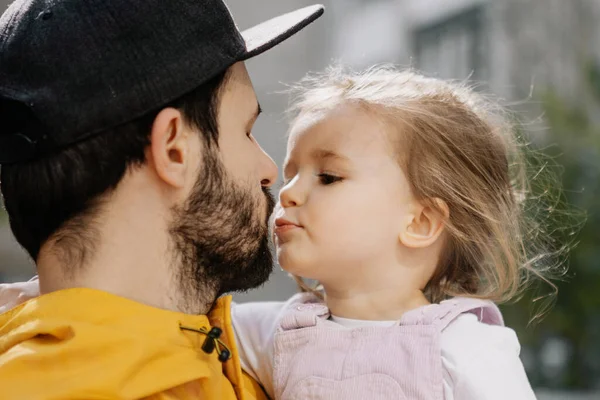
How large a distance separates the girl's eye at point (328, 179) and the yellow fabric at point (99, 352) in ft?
1.14

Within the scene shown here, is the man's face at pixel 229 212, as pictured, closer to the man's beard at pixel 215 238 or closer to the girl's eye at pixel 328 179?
the man's beard at pixel 215 238

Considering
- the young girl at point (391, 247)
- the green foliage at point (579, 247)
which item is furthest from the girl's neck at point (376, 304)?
the green foliage at point (579, 247)

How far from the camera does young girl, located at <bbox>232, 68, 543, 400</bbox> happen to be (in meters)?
1.36

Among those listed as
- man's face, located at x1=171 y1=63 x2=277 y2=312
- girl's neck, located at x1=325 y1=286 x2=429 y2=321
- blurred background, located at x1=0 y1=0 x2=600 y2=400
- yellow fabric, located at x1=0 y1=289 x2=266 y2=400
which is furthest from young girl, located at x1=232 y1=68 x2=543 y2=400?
blurred background, located at x1=0 y1=0 x2=600 y2=400

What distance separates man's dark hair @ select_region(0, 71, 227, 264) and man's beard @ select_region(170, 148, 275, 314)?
4.0 inches

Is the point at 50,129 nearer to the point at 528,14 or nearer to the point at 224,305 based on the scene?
the point at 224,305

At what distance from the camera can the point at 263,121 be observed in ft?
10.4

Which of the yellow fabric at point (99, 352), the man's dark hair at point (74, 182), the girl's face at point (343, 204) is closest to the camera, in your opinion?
the yellow fabric at point (99, 352)

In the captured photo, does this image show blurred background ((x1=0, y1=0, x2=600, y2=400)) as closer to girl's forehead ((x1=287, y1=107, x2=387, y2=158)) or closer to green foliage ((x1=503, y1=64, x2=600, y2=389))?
green foliage ((x1=503, y1=64, x2=600, y2=389))

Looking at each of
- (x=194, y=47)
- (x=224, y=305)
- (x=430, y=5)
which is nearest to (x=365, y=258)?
(x=224, y=305)

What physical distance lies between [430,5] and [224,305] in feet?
7.00

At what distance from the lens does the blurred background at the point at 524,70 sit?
306cm

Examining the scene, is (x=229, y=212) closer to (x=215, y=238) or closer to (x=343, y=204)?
(x=215, y=238)

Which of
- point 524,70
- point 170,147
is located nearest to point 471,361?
point 170,147
